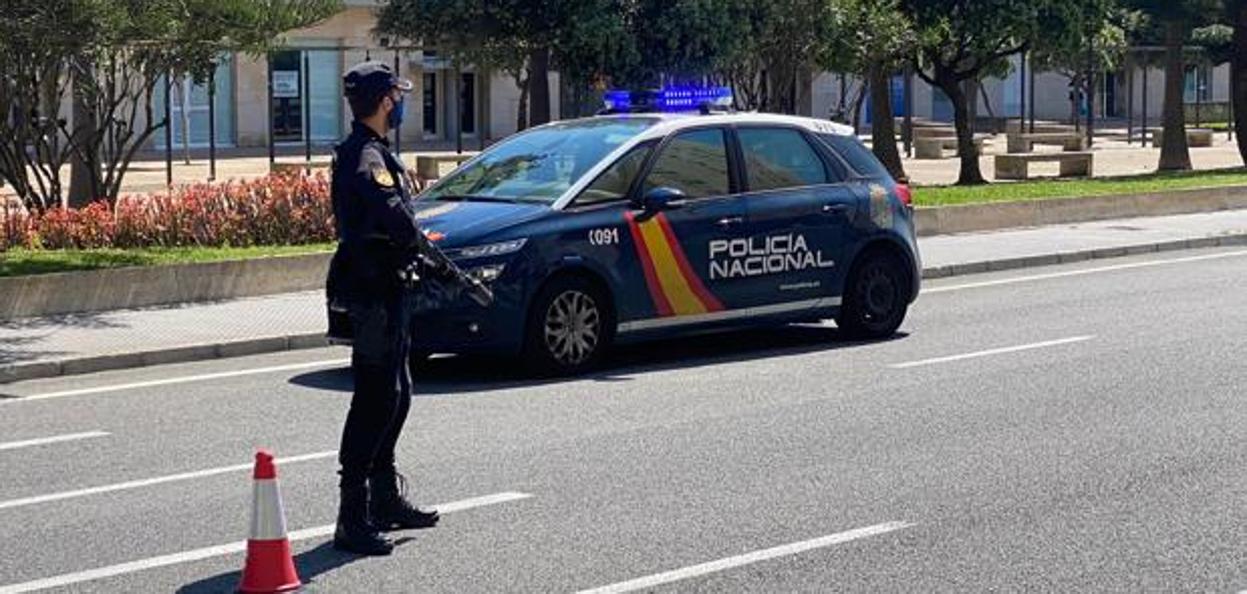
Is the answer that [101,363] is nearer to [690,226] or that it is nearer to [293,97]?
[690,226]

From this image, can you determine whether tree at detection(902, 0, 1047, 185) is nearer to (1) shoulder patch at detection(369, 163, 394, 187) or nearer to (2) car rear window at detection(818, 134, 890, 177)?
(2) car rear window at detection(818, 134, 890, 177)

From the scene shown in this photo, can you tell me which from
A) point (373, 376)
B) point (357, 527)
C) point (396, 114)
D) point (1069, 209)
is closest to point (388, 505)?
point (357, 527)

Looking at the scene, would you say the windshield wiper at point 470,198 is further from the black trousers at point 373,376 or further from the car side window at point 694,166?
the black trousers at point 373,376

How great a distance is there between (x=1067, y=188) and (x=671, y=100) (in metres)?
15.3

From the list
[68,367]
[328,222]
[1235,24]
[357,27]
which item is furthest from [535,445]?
[357,27]

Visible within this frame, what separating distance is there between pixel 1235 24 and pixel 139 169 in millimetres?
19246

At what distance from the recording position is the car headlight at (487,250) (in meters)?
13.0

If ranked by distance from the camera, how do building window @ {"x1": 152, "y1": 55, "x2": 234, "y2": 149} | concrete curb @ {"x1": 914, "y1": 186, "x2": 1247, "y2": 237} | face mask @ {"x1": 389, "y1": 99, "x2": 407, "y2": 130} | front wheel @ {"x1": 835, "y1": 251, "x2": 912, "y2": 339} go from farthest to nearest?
building window @ {"x1": 152, "y1": 55, "x2": 234, "y2": 149}
concrete curb @ {"x1": 914, "y1": 186, "x2": 1247, "y2": 237}
front wheel @ {"x1": 835, "y1": 251, "x2": 912, "y2": 339}
face mask @ {"x1": 389, "y1": 99, "x2": 407, "y2": 130}

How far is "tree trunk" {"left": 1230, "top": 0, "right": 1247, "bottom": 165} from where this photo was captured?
37.4 meters

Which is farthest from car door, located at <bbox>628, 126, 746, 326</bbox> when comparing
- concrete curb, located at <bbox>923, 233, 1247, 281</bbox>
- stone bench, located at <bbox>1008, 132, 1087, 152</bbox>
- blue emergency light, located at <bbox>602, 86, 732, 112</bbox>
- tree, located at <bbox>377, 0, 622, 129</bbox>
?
stone bench, located at <bbox>1008, 132, 1087, 152</bbox>

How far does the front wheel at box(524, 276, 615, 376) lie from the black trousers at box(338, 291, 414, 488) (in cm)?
478

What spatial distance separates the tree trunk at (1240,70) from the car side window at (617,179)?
84.3ft

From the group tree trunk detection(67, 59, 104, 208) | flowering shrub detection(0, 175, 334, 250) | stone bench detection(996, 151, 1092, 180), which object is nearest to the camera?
flowering shrub detection(0, 175, 334, 250)

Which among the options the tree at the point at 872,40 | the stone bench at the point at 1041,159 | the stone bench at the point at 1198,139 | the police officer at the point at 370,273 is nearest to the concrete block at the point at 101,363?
the police officer at the point at 370,273
